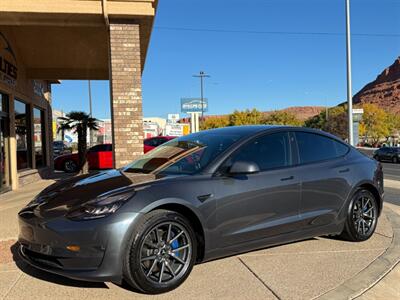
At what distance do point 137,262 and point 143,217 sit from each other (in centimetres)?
39

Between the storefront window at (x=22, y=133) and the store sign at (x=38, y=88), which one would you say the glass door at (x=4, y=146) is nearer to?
the storefront window at (x=22, y=133)

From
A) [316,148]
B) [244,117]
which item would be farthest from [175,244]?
[244,117]

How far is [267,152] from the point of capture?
505cm

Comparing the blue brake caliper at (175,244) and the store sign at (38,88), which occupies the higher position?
the store sign at (38,88)

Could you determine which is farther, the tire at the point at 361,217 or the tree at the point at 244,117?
the tree at the point at 244,117

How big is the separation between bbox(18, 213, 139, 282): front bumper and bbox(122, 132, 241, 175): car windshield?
978 mm

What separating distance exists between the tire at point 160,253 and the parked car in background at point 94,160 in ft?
55.5

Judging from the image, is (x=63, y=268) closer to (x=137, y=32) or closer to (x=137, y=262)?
(x=137, y=262)

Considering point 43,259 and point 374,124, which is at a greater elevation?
point 374,124

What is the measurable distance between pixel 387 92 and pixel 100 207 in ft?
632

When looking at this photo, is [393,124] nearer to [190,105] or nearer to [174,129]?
[174,129]

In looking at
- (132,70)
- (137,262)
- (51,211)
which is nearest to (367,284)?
(137,262)

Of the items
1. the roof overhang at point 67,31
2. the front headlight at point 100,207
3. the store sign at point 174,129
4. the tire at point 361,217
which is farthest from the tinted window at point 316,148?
the store sign at point 174,129

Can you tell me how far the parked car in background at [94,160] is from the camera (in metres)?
20.8
